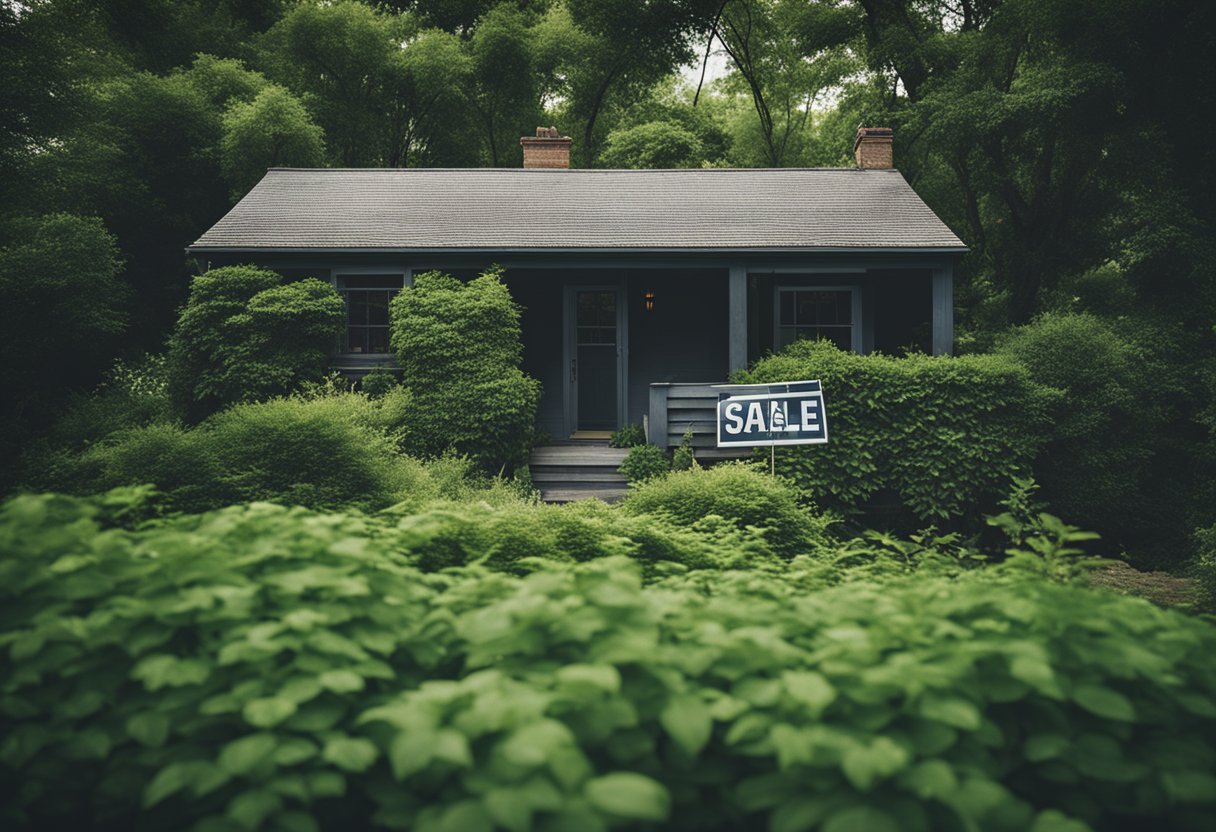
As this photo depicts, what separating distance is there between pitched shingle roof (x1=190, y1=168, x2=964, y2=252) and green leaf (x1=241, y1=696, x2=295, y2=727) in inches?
433

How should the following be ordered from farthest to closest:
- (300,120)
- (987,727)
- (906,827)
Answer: (300,120)
(987,727)
(906,827)

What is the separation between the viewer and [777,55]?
28.3 metres

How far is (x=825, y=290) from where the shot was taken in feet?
44.1

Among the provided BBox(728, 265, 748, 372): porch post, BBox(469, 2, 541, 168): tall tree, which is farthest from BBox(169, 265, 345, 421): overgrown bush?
BBox(469, 2, 541, 168): tall tree

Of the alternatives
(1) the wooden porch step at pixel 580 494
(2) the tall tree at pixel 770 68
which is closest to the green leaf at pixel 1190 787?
(1) the wooden porch step at pixel 580 494

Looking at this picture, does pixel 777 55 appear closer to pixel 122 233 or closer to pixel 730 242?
pixel 730 242

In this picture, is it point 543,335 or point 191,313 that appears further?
point 543,335

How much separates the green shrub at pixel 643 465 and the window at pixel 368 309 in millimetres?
5171

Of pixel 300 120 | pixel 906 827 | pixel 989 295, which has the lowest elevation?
pixel 906 827

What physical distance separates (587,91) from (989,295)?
1610cm

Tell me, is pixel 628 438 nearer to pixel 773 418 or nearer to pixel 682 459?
pixel 682 459

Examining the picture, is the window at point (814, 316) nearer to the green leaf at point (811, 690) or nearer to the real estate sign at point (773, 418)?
the real estate sign at point (773, 418)

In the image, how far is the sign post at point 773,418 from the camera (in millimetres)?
7984

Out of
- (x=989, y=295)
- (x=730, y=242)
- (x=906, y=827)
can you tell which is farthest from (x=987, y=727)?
(x=989, y=295)
